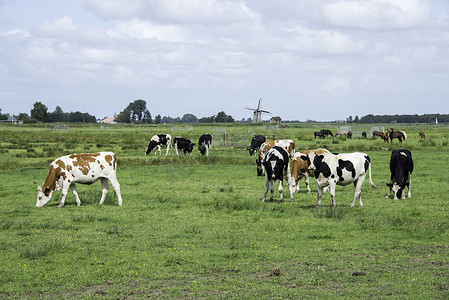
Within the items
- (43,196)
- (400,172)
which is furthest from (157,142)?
(400,172)

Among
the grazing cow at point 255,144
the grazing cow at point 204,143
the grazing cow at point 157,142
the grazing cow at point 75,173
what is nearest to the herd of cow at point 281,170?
the grazing cow at point 75,173

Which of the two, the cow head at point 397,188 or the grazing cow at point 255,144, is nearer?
the cow head at point 397,188

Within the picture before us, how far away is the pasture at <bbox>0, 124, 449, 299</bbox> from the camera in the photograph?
329 inches

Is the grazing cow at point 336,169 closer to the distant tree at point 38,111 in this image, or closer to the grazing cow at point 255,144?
the grazing cow at point 255,144

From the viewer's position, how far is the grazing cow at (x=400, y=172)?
17.6 m

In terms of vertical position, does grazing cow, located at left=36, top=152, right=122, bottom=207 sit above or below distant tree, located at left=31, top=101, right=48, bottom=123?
below

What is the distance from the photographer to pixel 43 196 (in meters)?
16.5

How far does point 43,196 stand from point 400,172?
12.7 m

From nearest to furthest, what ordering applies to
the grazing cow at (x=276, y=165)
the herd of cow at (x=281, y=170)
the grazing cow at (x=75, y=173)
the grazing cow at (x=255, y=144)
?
the herd of cow at (x=281, y=170), the grazing cow at (x=75, y=173), the grazing cow at (x=276, y=165), the grazing cow at (x=255, y=144)

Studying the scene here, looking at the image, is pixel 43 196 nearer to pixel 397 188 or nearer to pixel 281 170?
pixel 281 170

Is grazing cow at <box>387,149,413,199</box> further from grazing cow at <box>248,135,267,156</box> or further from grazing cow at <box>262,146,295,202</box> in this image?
grazing cow at <box>248,135,267,156</box>

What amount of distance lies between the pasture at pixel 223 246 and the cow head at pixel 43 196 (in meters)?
0.31

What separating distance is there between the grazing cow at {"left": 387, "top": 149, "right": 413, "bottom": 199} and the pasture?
0.54 m

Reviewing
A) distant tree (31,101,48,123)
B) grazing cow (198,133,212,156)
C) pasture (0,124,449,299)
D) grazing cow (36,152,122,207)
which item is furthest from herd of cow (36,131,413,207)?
distant tree (31,101,48,123)
